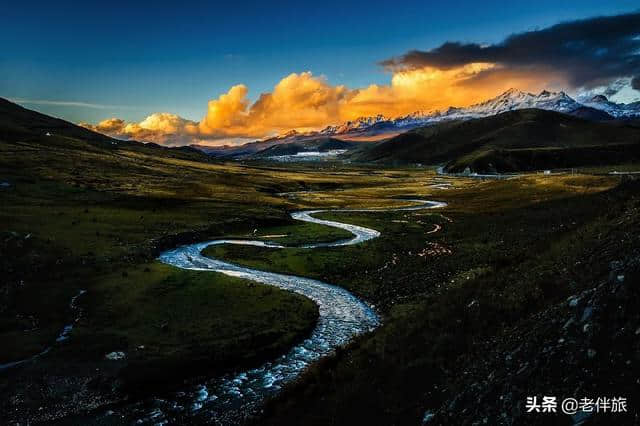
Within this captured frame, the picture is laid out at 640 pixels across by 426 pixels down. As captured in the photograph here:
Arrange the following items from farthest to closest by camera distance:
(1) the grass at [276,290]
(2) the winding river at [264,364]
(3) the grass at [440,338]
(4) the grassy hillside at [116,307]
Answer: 1. (4) the grassy hillside at [116,307]
2. (2) the winding river at [264,364]
3. (1) the grass at [276,290]
4. (3) the grass at [440,338]

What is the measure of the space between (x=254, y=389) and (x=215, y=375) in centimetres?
382

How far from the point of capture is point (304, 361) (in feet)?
105

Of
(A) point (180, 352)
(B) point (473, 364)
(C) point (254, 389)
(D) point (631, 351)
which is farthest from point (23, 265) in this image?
(D) point (631, 351)

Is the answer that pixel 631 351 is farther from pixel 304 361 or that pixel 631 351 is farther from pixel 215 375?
pixel 215 375

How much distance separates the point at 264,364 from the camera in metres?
31.8

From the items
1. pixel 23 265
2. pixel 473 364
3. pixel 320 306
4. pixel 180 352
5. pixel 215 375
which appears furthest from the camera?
pixel 23 265

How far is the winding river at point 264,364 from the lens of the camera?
998 inches

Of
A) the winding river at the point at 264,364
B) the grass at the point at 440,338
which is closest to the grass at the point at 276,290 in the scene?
the grass at the point at 440,338

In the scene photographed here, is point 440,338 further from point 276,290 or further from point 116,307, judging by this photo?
point 116,307

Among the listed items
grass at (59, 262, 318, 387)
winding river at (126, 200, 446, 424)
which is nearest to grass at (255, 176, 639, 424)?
winding river at (126, 200, 446, 424)

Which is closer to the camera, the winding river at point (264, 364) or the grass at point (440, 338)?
the grass at point (440, 338)

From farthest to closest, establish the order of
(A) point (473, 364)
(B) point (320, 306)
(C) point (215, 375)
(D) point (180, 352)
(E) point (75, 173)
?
(E) point (75, 173)
(B) point (320, 306)
(D) point (180, 352)
(C) point (215, 375)
(A) point (473, 364)

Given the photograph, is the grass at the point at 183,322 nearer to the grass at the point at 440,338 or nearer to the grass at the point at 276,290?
the grass at the point at 276,290

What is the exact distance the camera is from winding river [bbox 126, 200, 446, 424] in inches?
998
